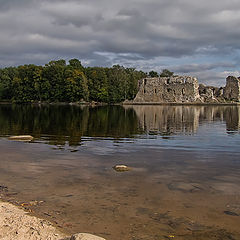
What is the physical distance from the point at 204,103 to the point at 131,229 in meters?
74.4

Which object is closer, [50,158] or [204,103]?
[50,158]

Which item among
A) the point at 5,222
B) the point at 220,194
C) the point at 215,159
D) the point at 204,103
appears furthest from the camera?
the point at 204,103

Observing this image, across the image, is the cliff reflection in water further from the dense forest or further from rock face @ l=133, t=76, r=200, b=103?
rock face @ l=133, t=76, r=200, b=103

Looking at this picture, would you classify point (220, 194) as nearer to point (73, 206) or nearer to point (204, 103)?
point (73, 206)

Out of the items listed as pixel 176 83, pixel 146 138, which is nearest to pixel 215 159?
pixel 146 138

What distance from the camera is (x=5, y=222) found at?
205 inches

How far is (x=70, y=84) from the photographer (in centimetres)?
7762

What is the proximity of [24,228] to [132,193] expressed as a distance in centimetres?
301

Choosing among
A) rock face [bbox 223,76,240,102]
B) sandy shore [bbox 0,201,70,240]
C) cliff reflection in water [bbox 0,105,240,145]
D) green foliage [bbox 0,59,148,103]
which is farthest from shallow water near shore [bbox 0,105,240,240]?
rock face [bbox 223,76,240,102]

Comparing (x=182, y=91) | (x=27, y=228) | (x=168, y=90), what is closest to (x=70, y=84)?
(x=168, y=90)

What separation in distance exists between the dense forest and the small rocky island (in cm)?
486

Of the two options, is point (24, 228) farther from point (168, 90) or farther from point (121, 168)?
point (168, 90)

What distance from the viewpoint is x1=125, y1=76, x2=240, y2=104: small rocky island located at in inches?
3137

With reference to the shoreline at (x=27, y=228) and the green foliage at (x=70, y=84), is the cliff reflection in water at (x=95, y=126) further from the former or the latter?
the green foliage at (x=70, y=84)
